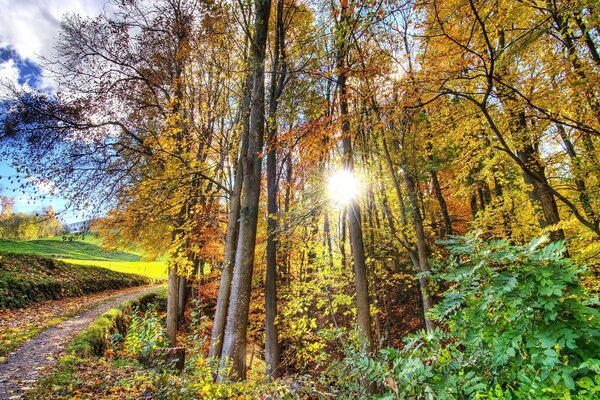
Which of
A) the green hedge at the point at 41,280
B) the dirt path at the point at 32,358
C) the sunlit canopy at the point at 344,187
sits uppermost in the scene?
the sunlit canopy at the point at 344,187

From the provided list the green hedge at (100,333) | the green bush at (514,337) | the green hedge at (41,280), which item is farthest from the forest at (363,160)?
the green hedge at (41,280)

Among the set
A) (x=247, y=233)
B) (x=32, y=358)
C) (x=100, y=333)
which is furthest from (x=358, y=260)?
(x=100, y=333)

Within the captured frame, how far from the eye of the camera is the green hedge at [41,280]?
1014cm

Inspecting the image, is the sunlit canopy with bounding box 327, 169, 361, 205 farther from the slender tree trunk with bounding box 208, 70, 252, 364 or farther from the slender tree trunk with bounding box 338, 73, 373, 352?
the slender tree trunk with bounding box 208, 70, 252, 364

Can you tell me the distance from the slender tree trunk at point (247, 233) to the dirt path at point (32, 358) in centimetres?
312

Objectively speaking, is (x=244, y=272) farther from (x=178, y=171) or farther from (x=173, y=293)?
(x=173, y=293)

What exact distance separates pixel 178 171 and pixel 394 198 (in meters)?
9.58

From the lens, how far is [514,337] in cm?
173

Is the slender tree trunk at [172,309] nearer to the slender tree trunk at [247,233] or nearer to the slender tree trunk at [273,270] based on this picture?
the slender tree trunk at [273,270]

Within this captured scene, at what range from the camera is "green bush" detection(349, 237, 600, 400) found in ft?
5.20

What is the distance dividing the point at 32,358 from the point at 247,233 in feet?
16.3

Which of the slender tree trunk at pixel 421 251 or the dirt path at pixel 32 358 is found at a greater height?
the slender tree trunk at pixel 421 251

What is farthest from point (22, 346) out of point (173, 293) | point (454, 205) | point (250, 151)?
point (454, 205)

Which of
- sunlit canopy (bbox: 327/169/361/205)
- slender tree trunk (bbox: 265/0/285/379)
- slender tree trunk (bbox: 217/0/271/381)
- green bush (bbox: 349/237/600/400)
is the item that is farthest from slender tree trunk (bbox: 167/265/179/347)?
green bush (bbox: 349/237/600/400)
